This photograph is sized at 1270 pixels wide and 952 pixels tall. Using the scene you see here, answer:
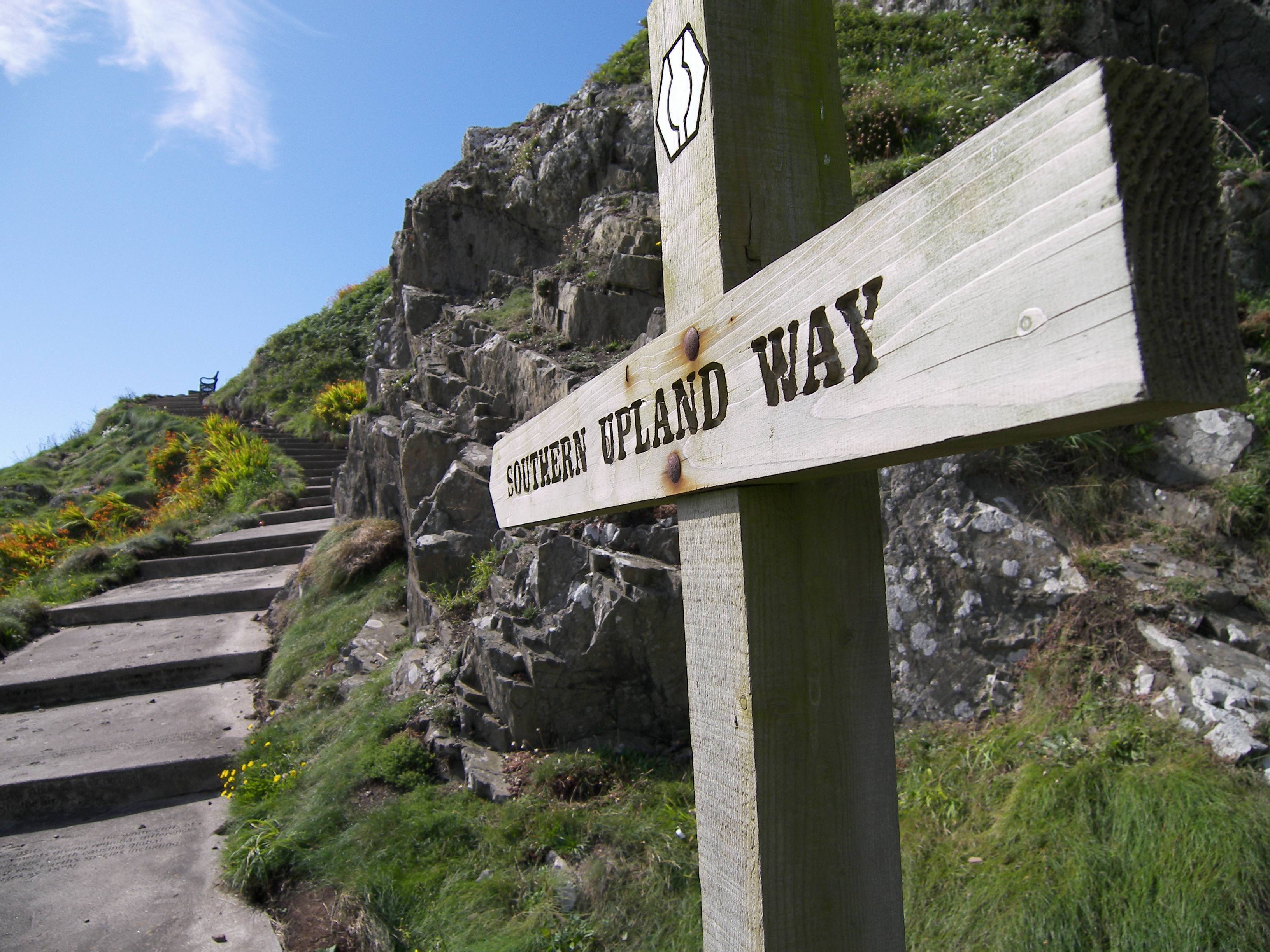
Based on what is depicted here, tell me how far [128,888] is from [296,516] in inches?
361

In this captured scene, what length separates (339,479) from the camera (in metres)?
11.1

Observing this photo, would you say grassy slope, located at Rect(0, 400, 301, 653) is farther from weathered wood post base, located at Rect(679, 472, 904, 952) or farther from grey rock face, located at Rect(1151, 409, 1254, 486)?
grey rock face, located at Rect(1151, 409, 1254, 486)

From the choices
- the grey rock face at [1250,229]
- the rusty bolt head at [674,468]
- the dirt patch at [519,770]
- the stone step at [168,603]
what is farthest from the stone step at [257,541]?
the rusty bolt head at [674,468]

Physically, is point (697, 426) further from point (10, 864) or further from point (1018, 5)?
point (1018, 5)

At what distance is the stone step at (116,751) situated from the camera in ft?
18.2

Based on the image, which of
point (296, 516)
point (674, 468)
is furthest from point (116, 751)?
point (296, 516)

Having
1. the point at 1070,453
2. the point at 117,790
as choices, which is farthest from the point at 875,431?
the point at 117,790

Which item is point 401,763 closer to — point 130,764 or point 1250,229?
point 130,764

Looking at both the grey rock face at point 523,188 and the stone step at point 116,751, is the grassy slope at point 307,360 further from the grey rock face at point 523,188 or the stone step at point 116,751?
the stone step at point 116,751

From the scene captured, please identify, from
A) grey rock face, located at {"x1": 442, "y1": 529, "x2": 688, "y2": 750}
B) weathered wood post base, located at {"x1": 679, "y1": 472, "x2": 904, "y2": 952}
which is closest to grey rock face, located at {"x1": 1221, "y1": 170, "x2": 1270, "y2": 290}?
grey rock face, located at {"x1": 442, "y1": 529, "x2": 688, "y2": 750}

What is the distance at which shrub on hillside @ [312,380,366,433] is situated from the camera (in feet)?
58.9

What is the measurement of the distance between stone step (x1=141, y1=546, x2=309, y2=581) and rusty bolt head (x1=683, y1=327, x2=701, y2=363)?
10.7 meters

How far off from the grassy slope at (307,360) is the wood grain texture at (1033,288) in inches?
761

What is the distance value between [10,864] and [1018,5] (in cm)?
1257
